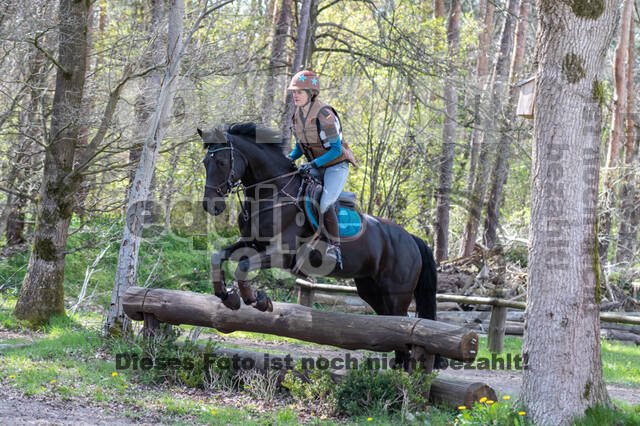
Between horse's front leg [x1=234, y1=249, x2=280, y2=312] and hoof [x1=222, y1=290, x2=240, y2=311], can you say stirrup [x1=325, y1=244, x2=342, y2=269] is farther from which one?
hoof [x1=222, y1=290, x2=240, y2=311]

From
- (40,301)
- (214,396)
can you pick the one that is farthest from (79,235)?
(214,396)

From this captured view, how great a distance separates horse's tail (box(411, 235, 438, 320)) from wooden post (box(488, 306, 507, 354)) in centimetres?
286


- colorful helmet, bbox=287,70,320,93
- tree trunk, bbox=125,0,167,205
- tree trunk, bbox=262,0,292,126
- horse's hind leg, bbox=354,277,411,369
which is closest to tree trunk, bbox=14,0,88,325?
tree trunk, bbox=125,0,167,205

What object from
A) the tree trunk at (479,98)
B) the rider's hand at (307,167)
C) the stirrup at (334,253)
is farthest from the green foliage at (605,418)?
the tree trunk at (479,98)

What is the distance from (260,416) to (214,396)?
0.90m

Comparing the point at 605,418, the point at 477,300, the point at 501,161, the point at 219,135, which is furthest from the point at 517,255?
the point at 219,135

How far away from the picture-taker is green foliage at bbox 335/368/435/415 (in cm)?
552

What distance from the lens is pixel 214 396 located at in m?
6.35

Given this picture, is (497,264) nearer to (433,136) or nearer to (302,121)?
(433,136)

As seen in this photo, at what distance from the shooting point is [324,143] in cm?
629

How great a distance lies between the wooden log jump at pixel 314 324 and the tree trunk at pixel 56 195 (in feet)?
8.72

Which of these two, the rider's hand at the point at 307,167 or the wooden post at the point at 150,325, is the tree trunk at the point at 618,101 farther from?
the wooden post at the point at 150,325

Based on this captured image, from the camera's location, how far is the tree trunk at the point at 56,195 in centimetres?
927

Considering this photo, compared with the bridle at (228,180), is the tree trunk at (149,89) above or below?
above
